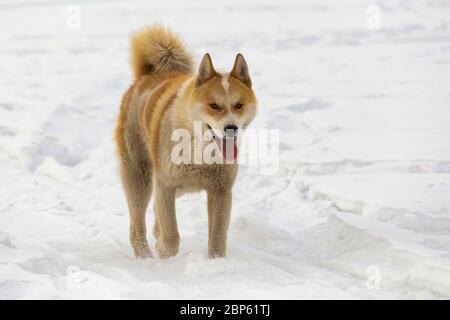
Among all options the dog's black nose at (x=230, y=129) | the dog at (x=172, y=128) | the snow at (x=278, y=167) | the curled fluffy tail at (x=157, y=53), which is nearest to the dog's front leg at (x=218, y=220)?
the dog at (x=172, y=128)

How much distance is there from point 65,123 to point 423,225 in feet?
19.6

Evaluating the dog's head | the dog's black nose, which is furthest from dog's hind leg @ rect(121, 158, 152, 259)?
the dog's black nose

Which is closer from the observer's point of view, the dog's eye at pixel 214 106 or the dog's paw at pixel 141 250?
the dog's eye at pixel 214 106

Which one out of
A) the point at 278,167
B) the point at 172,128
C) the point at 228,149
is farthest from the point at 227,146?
the point at 278,167

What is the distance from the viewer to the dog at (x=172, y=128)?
15.1 feet

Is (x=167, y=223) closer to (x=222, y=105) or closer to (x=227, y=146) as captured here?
(x=227, y=146)

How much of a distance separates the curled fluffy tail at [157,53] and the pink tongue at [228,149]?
134cm

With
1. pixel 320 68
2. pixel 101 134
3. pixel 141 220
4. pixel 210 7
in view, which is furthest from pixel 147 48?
pixel 210 7

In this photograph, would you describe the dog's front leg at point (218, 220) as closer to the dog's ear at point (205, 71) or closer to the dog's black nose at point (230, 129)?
the dog's black nose at point (230, 129)

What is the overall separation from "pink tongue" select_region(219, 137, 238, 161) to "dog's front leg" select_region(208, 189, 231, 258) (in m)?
0.30

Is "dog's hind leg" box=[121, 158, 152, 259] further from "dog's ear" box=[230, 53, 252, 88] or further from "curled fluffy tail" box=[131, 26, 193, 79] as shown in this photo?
"dog's ear" box=[230, 53, 252, 88]

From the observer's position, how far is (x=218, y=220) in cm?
484

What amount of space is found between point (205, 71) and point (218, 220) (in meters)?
1.03

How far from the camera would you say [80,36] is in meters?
16.4
